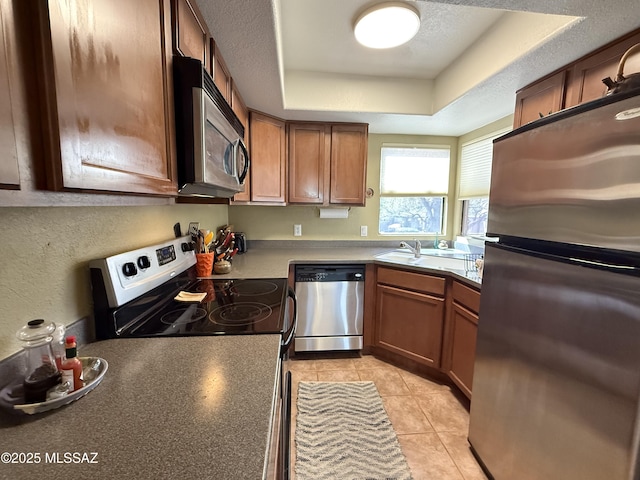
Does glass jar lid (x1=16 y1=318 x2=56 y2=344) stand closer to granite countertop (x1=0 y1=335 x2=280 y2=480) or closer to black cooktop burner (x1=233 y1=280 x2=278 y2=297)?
granite countertop (x1=0 y1=335 x2=280 y2=480)

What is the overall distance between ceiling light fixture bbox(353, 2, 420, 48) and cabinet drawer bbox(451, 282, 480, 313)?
1.60 m

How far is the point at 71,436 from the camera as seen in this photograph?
56 cm

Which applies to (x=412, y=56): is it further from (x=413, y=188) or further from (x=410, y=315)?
(x=410, y=315)

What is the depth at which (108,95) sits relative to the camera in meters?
0.58

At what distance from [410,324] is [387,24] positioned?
208 centimetres

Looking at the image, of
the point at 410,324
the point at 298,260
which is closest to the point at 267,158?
the point at 298,260

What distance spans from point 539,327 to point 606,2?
127 cm

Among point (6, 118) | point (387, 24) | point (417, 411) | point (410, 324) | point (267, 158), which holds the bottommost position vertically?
point (417, 411)

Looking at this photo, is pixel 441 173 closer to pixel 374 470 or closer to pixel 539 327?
pixel 539 327

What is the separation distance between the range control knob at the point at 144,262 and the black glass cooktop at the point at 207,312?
0.39ft

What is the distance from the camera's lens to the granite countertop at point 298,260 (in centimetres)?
189

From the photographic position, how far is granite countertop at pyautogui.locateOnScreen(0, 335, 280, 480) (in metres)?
0.50

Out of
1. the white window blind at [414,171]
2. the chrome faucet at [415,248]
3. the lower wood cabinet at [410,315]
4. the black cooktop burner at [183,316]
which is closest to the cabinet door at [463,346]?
the lower wood cabinet at [410,315]

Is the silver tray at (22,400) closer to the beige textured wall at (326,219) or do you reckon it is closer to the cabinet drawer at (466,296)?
the cabinet drawer at (466,296)
